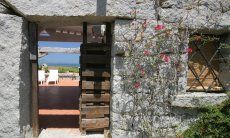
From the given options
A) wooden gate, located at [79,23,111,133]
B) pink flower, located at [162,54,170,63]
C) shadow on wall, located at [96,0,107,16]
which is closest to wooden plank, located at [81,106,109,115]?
wooden gate, located at [79,23,111,133]

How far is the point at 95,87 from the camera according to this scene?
5105 mm

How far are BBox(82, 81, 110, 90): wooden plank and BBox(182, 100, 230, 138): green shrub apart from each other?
158 cm

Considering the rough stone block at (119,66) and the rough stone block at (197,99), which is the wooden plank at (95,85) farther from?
the rough stone block at (197,99)

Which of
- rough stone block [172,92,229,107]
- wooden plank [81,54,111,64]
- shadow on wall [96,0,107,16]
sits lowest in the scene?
rough stone block [172,92,229,107]

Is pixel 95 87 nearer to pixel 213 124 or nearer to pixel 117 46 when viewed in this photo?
pixel 117 46

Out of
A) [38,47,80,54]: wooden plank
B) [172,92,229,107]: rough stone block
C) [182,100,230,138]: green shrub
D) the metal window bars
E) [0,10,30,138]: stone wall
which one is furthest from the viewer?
[38,47,80,54]: wooden plank

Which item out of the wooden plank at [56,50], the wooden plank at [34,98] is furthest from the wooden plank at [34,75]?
the wooden plank at [56,50]

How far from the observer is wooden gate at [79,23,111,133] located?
5090mm

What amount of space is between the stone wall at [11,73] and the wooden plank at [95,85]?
44.0 inches

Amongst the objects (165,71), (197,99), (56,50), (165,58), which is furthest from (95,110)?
(56,50)

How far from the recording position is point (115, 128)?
185 inches

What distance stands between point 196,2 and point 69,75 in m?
14.4

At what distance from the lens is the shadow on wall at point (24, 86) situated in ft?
14.8

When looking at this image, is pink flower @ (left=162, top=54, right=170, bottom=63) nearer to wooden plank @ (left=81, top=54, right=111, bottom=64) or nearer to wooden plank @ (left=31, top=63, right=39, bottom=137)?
wooden plank @ (left=81, top=54, right=111, bottom=64)
